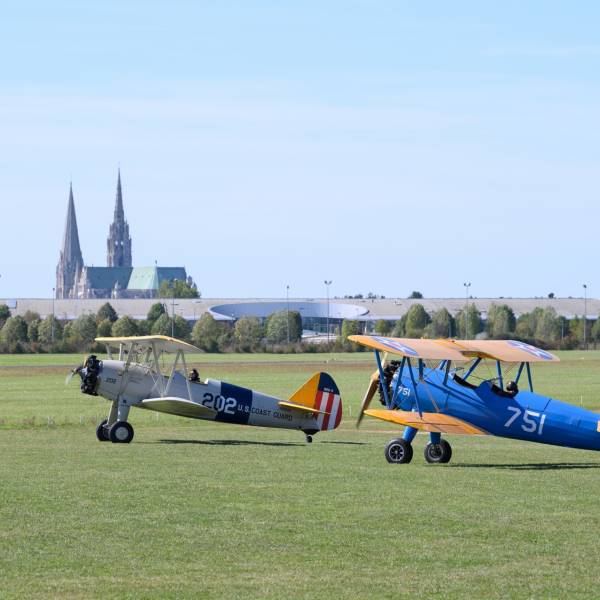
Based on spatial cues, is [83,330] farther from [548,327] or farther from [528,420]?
[528,420]

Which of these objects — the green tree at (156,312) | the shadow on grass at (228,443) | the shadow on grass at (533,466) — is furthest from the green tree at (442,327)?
the shadow on grass at (533,466)

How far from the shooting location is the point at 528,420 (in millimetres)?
19938

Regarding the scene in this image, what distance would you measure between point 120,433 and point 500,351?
8.64 metres

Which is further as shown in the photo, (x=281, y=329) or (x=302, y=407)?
(x=281, y=329)

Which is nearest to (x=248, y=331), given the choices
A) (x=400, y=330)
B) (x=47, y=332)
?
(x=400, y=330)

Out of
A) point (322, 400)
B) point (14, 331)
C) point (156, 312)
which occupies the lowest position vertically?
point (322, 400)

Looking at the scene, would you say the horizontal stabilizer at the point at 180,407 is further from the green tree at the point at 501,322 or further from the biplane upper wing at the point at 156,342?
the green tree at the point at 501,322

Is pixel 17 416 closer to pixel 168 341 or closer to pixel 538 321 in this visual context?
pixel 168 341

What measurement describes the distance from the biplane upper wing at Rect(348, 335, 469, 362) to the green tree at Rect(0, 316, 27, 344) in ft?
359

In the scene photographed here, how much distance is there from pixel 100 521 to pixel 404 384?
321 inches

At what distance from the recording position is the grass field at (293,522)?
10812mm

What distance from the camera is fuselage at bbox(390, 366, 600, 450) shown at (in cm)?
1956

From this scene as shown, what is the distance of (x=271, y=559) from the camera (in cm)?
1179

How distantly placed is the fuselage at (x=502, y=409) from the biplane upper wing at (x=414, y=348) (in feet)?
1.54
